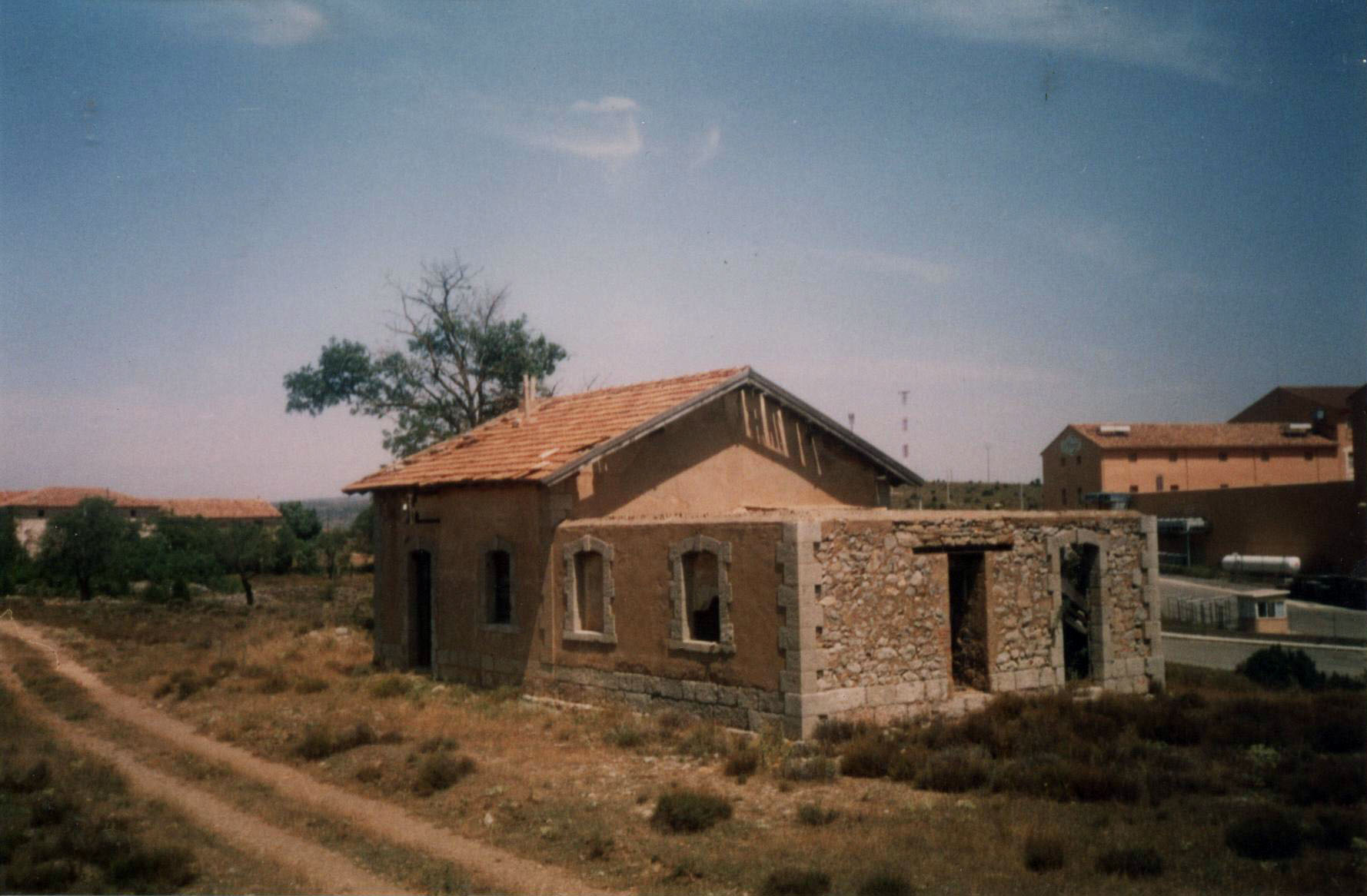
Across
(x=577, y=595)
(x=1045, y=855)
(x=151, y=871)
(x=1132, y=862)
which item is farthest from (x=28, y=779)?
(x=1132, y=862)

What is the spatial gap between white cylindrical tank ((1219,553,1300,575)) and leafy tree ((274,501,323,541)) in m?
59.1

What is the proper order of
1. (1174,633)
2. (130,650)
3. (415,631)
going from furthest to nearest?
(1174,633)
(130,650)
(415,631)

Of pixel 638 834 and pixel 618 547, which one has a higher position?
pixel 618 547

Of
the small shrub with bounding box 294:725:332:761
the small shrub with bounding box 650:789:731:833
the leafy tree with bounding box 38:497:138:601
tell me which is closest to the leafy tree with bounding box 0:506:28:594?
the leafy tree with bounding box 38:497:138:601

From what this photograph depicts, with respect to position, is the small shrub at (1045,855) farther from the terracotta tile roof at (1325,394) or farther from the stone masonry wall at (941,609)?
the terracotta tile roof at (1325,394)

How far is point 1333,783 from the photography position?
10.0 m

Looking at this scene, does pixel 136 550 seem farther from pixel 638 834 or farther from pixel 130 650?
pixel 638 834

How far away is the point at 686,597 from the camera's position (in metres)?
14.6

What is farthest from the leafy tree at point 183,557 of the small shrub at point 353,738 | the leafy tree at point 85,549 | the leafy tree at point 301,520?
the small shrub at point 353,738

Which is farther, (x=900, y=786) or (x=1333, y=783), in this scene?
(x=900, y=786)

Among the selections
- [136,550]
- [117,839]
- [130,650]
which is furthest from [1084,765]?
[136,550]

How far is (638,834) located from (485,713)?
717 cm

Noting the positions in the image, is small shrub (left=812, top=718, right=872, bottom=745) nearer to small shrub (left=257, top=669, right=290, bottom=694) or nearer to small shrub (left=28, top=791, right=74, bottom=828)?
small shrub (left=28, top=791, right=74, bottom=828)

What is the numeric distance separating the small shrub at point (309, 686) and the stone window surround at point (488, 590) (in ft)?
11.2
